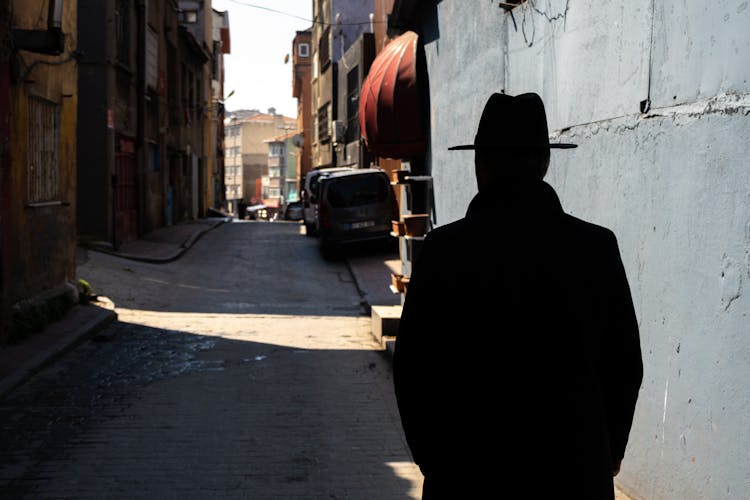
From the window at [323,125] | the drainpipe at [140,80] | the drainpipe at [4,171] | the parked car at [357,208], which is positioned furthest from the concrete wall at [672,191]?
the window at [323,125]

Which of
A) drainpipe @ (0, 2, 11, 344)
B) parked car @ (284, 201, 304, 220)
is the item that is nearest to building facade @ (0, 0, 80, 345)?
drainpipe @ (0, 2, 11, 344)

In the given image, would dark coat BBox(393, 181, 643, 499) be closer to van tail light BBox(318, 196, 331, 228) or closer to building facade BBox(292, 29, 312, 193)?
van tail light BBox(318, 196, 331, 228)

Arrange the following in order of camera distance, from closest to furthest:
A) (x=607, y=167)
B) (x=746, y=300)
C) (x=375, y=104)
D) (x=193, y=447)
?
(x=746, y=300)
(x=607, y=167)
(x=193, y=447)
(x=375, y=104)

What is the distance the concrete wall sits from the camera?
3924 millimetres

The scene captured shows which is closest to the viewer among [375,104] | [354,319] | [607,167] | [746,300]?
[746,300]

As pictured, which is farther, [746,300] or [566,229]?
[746,300]

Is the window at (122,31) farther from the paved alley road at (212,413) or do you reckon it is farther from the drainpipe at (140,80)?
the paved alley road at (212,413)

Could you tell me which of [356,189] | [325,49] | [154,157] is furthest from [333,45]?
[356,189]

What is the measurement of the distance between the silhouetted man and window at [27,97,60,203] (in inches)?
381

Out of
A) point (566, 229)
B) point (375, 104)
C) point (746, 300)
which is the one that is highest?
point (375, 104)

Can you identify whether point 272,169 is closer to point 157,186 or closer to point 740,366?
point 157,186

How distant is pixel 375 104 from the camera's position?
41.1 ft

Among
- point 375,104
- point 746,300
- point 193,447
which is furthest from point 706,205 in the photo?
point 375,104

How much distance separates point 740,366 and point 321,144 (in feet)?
149
